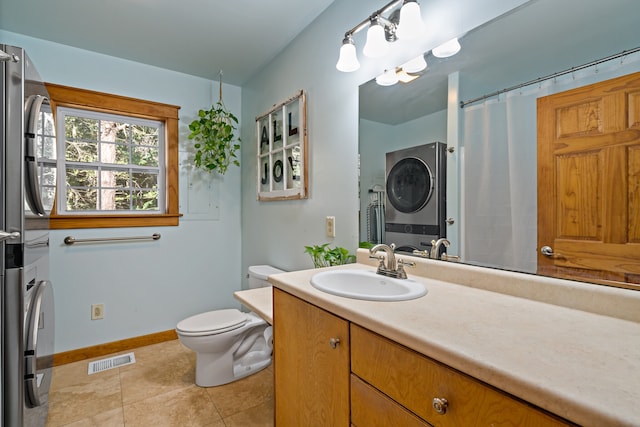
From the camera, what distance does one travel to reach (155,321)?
8.55ft

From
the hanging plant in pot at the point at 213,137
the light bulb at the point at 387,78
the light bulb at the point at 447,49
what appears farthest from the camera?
the hanging plant in pot at the point at 213,137

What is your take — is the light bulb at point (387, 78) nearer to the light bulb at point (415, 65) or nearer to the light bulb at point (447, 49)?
the light bulb at point (415, 65)

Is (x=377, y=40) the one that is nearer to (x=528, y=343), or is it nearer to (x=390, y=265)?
(x=390, y=265)

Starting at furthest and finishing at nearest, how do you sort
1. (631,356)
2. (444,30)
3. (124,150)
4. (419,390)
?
(124,150) < (444,30) < (419,390) < (631,356)

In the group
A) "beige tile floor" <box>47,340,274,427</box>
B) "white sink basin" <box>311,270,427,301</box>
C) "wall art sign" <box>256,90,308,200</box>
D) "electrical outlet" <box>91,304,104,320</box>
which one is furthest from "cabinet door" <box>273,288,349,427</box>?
"electrical outlet" <box>91,304,104,320</box>

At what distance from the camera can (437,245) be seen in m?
1.30

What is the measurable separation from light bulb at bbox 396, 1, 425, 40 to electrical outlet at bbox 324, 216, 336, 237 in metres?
1.02

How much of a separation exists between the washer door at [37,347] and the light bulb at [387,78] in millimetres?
1843

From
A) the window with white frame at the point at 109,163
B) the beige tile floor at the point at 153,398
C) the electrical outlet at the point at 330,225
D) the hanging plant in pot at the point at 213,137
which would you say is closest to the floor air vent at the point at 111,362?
the beige tile floor at the point at 153,398

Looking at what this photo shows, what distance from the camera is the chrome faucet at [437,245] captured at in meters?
1.27

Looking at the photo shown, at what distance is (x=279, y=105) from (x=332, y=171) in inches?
32.4

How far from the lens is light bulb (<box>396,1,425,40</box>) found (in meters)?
1.24

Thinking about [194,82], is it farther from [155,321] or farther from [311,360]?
[311,360]

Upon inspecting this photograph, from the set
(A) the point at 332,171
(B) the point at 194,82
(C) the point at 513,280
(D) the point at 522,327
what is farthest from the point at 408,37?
(B) the point at 194,82
